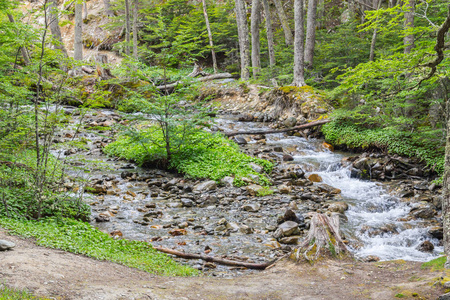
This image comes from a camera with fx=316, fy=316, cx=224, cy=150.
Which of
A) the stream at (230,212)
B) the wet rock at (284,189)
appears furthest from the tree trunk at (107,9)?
the wet rock at (284,189)

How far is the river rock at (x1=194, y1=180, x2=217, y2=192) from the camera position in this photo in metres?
8.83

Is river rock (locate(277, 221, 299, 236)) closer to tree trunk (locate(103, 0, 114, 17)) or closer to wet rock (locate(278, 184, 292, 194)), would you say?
wet rock (locate(278, 184, 292, 194))

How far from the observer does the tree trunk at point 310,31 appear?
18.3m

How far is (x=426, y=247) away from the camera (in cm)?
581

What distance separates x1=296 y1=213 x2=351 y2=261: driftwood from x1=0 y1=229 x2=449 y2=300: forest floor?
18 cm

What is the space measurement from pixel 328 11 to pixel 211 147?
990 inches

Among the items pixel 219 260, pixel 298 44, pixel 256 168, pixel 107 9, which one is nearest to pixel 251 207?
pixel 256 168

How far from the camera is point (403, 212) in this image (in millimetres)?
7414

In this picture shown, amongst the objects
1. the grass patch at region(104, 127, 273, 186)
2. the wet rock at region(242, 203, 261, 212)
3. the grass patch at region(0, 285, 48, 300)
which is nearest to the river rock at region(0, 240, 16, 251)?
the grass patch at region(0, 285, 48, 300)

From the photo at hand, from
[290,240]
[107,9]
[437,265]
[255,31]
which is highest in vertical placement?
[107,9]

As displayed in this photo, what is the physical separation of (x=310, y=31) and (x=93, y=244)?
17545mm

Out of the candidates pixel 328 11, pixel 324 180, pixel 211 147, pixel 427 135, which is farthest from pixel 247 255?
pixel 328 11

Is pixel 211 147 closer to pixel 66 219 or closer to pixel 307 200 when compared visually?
pixel 307 200

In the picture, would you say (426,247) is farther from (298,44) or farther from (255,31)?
(255,31)
